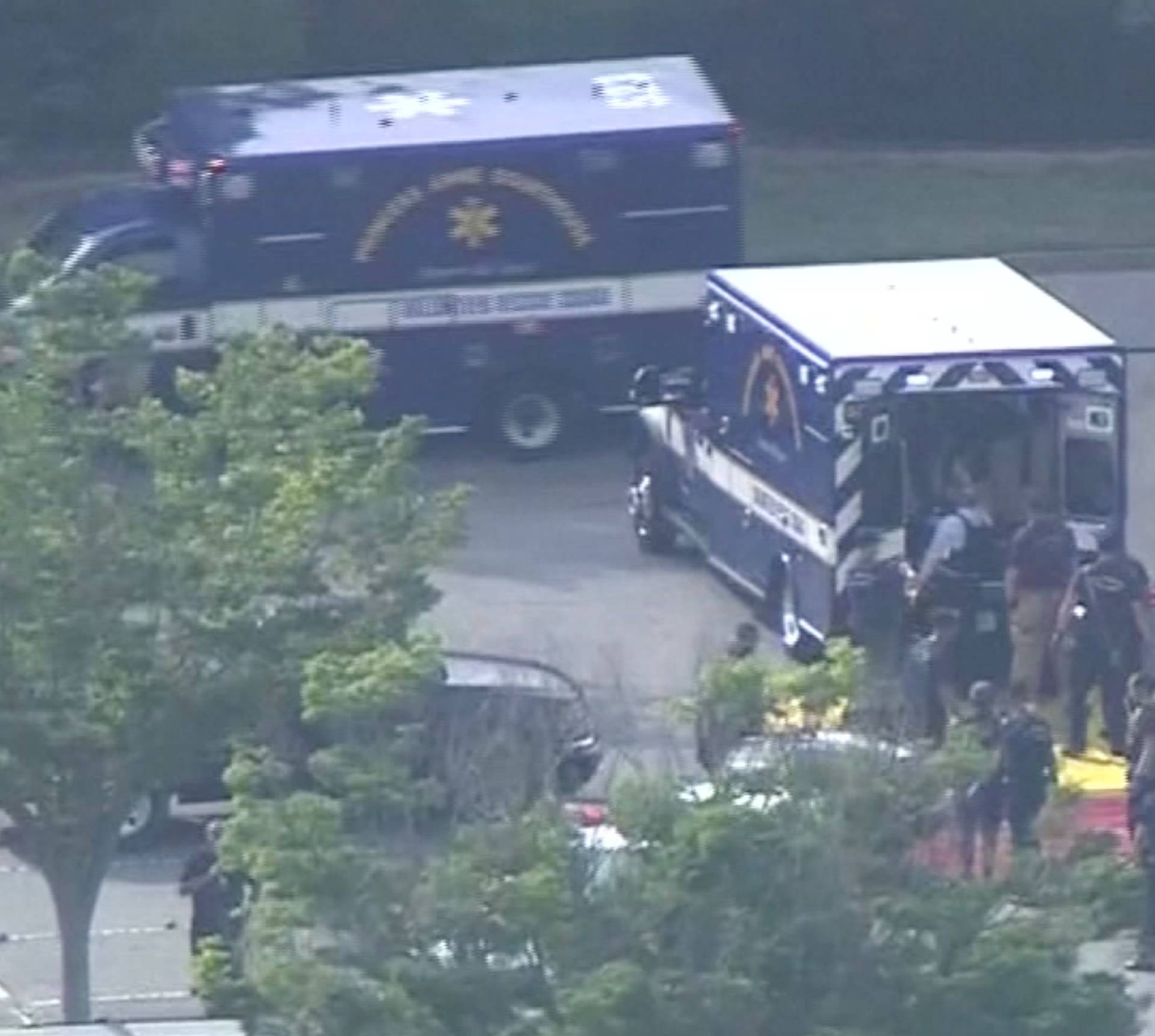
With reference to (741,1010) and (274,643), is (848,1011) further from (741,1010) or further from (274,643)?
(274,643)

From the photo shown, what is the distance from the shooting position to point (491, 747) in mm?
16172

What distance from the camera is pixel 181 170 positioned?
3094 centimetres

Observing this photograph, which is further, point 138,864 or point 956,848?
point 138,864

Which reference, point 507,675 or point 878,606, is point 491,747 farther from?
point 878,606

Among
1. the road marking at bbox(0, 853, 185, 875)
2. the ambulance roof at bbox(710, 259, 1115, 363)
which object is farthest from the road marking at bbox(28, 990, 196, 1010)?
the ambulance roof at bbox(710, 259, 1115, 363)

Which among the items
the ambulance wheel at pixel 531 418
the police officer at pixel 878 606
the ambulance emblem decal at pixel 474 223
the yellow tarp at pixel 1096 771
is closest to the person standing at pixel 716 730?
the yellow tarp at pixel 1096 771

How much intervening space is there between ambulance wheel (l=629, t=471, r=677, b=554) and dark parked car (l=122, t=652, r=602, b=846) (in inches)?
161

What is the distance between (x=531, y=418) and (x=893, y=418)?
648 centimetres

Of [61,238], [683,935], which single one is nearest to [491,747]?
[683,935]

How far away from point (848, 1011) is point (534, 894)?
3.43ft

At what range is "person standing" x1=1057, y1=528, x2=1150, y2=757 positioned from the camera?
79.3 feet

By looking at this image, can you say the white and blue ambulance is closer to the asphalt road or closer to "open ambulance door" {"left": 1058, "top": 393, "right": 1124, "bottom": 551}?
"open ambulance door" {"left": 1058, "top": 393, "right": 1124, "bottom": 551}

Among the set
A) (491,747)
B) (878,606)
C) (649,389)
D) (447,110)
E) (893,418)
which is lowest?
(878,606)

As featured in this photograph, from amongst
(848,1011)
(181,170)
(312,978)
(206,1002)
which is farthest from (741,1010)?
(181,170)
